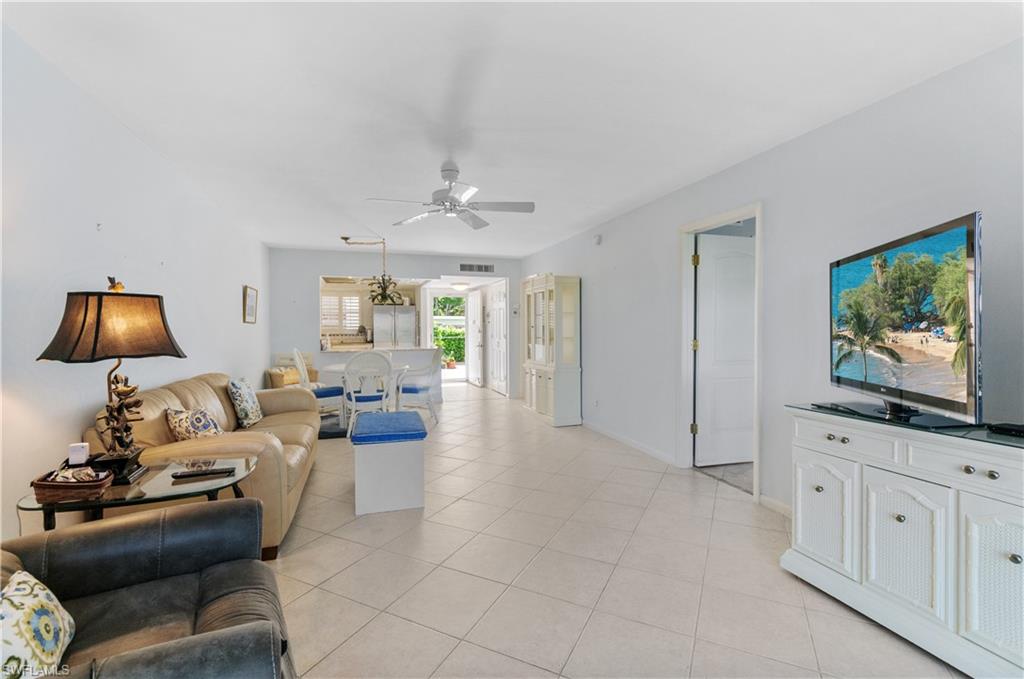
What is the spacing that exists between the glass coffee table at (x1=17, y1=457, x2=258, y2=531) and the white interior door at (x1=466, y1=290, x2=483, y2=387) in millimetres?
7766

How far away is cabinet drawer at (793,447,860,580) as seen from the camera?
6.84 ft

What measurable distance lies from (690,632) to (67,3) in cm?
353

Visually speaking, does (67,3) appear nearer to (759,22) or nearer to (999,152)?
(759,22)

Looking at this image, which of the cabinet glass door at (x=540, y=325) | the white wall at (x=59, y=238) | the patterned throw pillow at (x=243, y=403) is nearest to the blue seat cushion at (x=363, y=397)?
the patterned throw pillow at (x=243, y=403)

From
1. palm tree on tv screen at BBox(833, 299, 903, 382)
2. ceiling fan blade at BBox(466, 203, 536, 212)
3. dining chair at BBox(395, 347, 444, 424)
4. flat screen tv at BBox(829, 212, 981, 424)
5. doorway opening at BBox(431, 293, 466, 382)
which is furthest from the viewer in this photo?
doorway opening at BBox(431, 293, 466, 382)

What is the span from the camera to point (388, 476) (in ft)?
10.5

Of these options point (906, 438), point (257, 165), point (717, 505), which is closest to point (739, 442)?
point (717, 505)

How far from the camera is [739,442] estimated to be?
4281mm

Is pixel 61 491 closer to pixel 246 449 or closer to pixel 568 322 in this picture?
pixel 246 449

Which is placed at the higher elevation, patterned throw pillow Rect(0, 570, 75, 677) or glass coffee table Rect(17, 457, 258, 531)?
glass coffee table Rect(17, 457, 258, 531)

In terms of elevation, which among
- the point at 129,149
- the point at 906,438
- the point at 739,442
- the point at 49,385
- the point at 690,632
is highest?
the point at 129,149

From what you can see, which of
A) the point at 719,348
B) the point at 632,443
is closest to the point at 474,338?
the point at 632,443

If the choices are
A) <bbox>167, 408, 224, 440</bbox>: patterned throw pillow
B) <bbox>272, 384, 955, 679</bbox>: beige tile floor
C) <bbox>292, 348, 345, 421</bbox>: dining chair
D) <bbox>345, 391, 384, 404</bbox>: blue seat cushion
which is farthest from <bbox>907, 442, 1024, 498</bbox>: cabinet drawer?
<bbox>292, 348, 345, 421</bbox>: dining chair

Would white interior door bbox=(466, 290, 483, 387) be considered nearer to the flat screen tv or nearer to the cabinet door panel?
the flat screen tv
